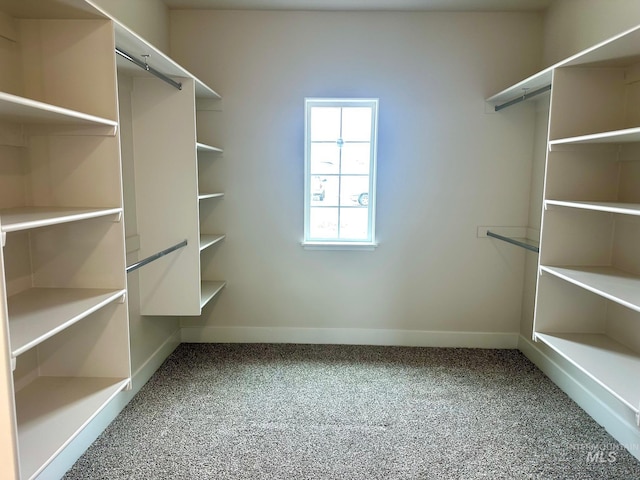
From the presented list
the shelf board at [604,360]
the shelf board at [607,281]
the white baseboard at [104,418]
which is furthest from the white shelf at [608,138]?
the white baseboard at [104,418]

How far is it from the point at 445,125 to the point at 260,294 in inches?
80.9

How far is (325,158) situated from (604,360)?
90.6 inches

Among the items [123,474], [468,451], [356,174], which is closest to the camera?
[123,474]

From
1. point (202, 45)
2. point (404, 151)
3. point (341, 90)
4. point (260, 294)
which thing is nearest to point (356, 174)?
point (404, 151)

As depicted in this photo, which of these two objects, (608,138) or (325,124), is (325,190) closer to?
(325,124)

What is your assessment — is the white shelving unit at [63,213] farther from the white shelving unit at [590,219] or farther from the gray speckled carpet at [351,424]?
the white shelving unit at [590,219]

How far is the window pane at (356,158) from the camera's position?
3326mm

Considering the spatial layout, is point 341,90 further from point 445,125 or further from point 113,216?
point 113,216

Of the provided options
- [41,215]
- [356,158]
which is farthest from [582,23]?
[41,215]

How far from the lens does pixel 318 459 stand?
203 cm

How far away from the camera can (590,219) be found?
89.8 inches

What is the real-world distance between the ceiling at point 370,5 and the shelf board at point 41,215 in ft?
6.97

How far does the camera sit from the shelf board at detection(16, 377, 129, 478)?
1.35 metres

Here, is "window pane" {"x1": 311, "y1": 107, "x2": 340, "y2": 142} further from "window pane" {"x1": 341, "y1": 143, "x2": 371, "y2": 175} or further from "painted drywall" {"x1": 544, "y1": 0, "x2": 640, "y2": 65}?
"painted drywall" {"x1": 544, "y1": 0, "x2": 640, "y2": 65}
